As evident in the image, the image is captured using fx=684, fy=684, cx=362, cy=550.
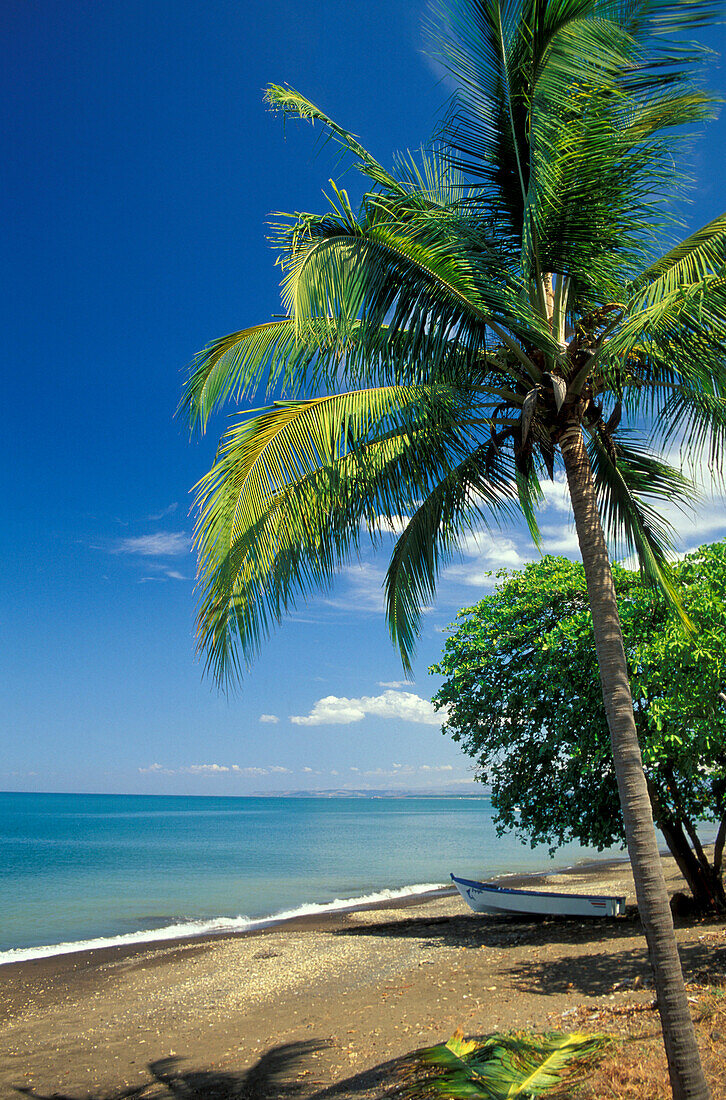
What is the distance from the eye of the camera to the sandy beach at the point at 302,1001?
23.5 feet

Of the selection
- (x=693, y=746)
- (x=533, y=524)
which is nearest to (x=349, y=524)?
(x=533, y=524)

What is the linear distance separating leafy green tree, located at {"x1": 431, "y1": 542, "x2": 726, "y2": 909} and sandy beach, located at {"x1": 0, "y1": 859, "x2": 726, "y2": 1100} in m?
1.89

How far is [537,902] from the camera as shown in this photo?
1406 centimetres

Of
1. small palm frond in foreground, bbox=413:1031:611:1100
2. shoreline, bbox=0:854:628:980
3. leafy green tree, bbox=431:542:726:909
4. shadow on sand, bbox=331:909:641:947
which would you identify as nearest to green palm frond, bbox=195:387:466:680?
small palm frond in foreground, bbox=413:1031:611:1100

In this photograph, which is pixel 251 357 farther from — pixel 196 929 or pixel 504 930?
pixel 196 929

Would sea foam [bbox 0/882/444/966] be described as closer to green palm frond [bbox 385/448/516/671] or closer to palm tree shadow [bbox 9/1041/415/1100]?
palm tree shadow [bbox 9/1041/415/1100]

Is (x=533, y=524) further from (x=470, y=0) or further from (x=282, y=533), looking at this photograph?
(x=470, y=0)

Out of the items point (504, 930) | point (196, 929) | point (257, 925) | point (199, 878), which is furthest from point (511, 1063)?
point (199, 878)

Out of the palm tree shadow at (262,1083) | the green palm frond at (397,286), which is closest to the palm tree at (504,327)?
the green palm frond at (397,286)

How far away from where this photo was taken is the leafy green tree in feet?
33.0

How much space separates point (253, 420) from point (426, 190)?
2.59 metres

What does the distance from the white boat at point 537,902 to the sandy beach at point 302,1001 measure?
26 centimetres

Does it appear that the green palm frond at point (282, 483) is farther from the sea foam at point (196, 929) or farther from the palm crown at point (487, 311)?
the sea foam at point (196, 929)

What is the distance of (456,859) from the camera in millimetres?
40156
